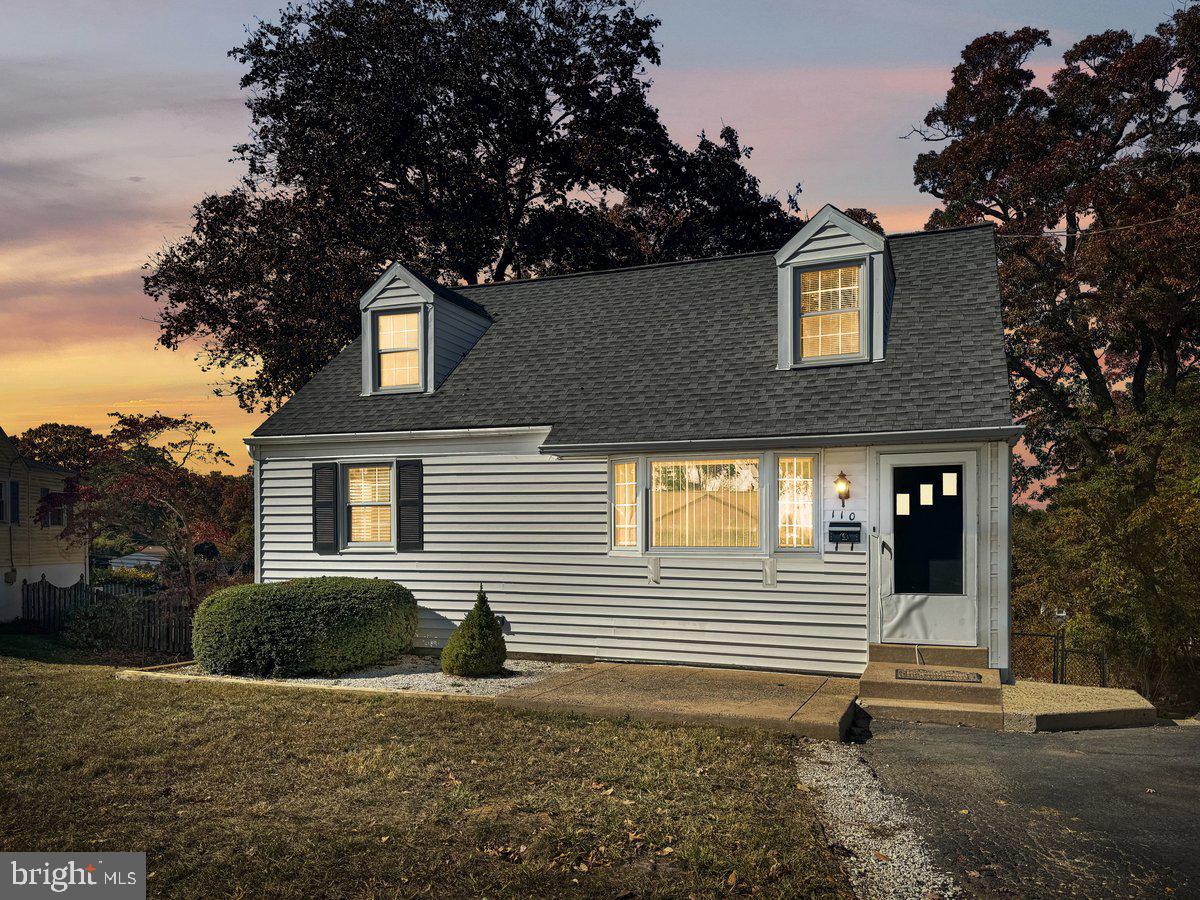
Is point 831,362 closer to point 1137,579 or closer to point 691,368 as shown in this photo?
point 691,368

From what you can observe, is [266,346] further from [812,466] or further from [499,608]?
[812,466]

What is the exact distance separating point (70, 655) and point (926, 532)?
15783 mm

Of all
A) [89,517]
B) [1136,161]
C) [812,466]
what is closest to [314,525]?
[812,466]

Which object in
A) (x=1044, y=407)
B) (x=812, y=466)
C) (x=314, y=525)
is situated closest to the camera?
(x=812, y=466)

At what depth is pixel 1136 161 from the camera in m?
19.4

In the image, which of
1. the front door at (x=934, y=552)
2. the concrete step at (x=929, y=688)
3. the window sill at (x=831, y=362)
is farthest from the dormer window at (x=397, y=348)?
the concrete step at (x=929, y=688)

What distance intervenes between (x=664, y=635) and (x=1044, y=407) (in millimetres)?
14703

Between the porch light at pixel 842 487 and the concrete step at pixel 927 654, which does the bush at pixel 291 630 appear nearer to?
the porch light at pixel 842 487

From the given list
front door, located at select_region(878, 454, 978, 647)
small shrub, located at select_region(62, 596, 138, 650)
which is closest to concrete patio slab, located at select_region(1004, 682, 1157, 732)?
front door, located at select_region(878, 454, 978, 647)

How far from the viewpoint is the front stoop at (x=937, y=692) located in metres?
8.73

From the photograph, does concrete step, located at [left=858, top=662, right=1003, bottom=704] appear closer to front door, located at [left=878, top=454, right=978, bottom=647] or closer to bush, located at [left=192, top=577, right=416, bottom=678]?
front door, located at [left=878, top=454, right=978, bottom=647]

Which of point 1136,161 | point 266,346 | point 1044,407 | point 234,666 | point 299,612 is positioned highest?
point 1136,161

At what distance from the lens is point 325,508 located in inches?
536

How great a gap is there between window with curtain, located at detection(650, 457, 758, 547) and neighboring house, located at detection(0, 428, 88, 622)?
21882 millimetres
